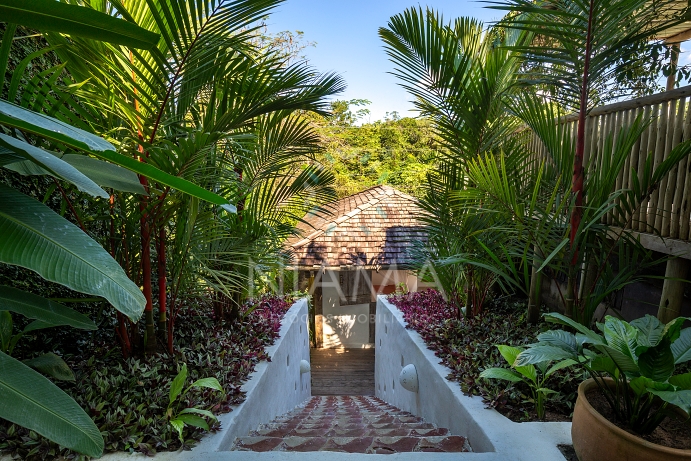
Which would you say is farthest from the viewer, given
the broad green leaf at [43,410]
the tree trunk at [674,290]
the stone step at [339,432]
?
the tree trunk at [674,290]

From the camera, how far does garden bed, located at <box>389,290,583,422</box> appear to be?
231 cm

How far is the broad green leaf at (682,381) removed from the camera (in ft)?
4.91

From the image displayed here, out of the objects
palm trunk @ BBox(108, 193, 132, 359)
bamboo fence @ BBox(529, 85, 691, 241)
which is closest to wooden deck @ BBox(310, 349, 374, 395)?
palm trunk @ BBox(108, 193, 132, 359)

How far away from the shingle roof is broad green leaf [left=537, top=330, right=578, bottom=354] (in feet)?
17.7

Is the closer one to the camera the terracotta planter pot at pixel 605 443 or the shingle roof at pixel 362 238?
the terracotta planter pot at pixel 605 443

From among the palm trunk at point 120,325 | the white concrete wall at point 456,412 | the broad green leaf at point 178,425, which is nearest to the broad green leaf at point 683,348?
the white concrete wall at point 456,412

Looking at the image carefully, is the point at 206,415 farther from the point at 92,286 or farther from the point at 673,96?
the point at 673,96

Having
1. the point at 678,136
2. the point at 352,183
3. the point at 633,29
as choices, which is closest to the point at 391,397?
the point at 678,136

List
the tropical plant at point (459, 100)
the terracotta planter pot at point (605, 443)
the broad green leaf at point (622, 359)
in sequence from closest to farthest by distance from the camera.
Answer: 1. the terracotta planter pot at point (605, 443)
2. the broad green leaf at point (622, 359)
3. the tropical plant at point (459, 100)

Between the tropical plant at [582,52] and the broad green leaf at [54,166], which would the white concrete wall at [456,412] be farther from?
the broad green leaf at [54,166]

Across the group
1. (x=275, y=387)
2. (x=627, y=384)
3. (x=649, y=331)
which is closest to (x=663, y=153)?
(x=649, y=331)

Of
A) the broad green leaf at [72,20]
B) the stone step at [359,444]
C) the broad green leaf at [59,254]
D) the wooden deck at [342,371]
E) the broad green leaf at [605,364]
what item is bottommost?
the wooden deck at [342,371]

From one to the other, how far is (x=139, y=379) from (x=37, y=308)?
0.84m

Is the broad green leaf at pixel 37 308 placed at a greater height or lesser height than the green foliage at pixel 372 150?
lesser
